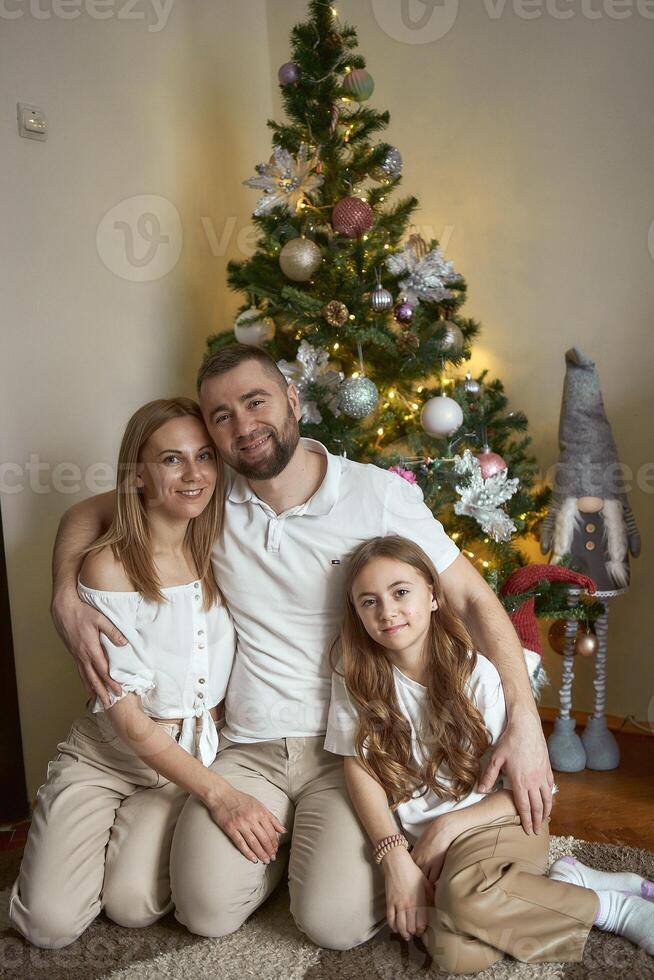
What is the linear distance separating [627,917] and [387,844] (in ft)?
1.43

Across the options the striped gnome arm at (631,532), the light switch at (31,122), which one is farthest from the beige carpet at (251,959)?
the light switch at (31,122)

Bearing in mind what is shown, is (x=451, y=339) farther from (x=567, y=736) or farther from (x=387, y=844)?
(x=387, y=844)

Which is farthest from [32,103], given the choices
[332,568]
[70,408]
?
[332,568]

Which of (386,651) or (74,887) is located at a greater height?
(386,651)

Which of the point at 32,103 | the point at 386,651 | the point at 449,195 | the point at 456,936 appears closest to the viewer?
the point at 456,936

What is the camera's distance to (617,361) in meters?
2.64

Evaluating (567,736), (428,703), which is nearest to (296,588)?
Result: (428,703)

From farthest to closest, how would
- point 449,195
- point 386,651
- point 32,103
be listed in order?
1. point 449,195
2. point 32,103
3. point 386,651

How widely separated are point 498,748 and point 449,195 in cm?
196

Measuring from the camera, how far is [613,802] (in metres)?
2.23

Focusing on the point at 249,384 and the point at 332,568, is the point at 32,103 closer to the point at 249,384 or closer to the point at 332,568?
the point at 249,384

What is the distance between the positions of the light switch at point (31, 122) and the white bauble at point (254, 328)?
0.72m

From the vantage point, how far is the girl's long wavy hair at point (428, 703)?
5.37 ft

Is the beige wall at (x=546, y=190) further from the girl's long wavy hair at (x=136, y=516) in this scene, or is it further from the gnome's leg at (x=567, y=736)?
the girl's long wavy hair at (x=136, y=516)
